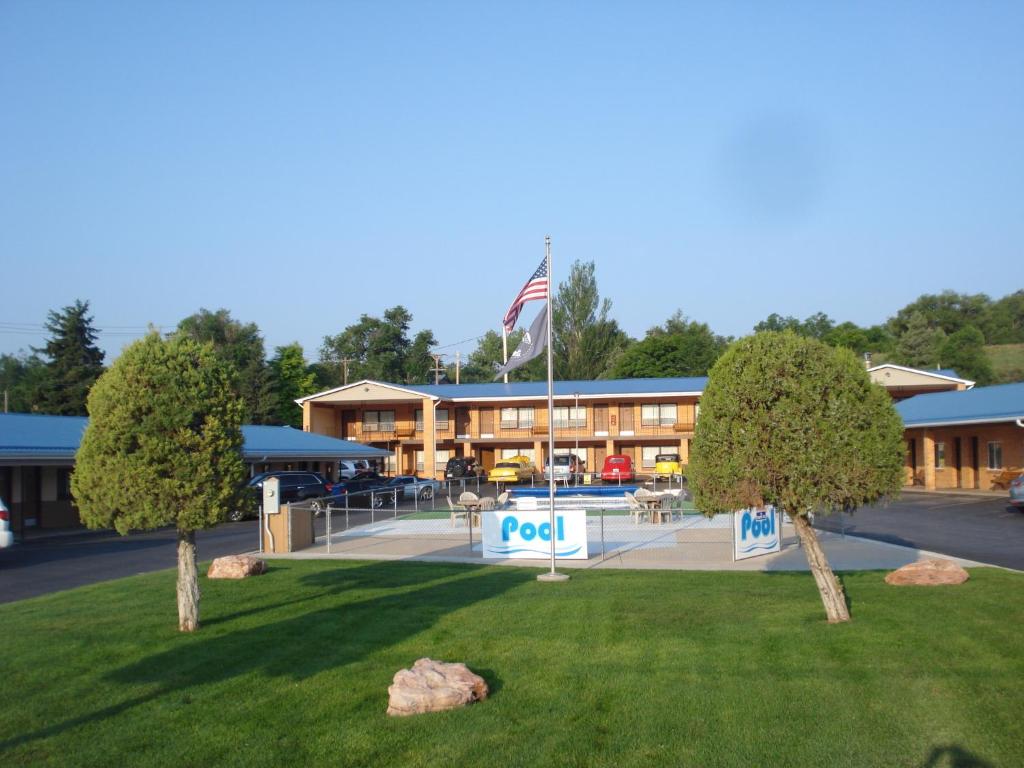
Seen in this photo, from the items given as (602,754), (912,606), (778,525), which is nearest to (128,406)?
(602,754)

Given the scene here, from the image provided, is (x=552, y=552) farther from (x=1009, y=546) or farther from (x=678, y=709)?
(x=1009, y=546)

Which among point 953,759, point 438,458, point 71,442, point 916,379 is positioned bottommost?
point 438,458

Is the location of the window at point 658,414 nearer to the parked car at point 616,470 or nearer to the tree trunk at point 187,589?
the parked car at point 616,470

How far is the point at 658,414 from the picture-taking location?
61750mm

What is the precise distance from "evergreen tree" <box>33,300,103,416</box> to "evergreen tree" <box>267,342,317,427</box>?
1879cm

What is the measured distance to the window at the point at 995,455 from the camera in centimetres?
3762

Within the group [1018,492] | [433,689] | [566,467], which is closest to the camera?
[433,689]

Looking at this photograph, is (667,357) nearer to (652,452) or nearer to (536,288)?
(652,452)

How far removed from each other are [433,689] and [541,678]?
4.21 ft

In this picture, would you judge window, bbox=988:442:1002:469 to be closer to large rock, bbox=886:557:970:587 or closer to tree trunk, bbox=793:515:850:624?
large rock, bbox=886:557:970:587

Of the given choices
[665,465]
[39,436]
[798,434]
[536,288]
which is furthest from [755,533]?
[665,465]

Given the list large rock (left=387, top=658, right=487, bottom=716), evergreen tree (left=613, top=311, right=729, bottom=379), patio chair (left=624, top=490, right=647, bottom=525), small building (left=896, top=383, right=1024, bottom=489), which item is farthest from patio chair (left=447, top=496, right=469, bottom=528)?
evergreen tree (left=613, top=311, right=729, bottom=379)

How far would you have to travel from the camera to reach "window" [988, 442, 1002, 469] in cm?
3762

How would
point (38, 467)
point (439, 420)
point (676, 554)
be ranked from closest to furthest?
point (676, 554)
point (38, 467)
point (439, 420)
